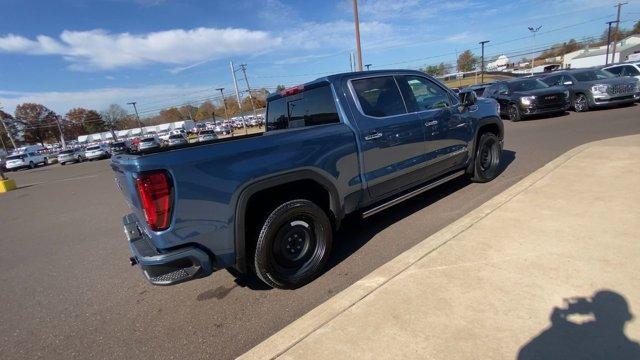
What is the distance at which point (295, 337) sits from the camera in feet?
8.14

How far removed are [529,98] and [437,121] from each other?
10911 mm

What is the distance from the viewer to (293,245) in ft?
11.1

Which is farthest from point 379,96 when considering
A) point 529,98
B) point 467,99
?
point 529,98

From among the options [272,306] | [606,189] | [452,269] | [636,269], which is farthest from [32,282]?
[606,189]

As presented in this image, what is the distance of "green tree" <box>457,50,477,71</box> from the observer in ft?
365

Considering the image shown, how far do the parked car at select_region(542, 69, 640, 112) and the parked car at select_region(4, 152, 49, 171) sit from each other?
147ft

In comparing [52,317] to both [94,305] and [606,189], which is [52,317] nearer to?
[94,305]

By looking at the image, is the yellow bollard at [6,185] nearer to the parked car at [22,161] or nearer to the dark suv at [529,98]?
the dark suv at [529,98]

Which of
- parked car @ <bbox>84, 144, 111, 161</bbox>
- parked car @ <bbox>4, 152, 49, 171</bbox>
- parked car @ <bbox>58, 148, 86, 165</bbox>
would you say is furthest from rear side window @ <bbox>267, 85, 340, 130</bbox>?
parked car @ <bbox>4, 152, 49, 171</bbox>

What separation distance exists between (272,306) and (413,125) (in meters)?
2.64

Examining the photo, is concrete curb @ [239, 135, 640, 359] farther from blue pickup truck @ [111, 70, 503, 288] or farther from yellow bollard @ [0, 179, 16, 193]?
yellow bollard @ [0, 179, 16, 193]

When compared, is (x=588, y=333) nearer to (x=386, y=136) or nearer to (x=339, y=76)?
(x=386, y=136)

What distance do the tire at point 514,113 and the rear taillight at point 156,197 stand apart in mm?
14484

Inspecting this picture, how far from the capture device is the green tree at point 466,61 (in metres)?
111
